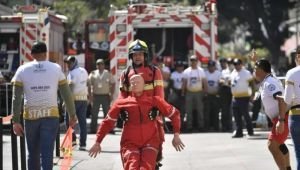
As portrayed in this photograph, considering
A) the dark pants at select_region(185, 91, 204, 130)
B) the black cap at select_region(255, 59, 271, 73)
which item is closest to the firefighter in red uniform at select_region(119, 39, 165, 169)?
the black cap at select_region(255, 59, 271, 73)

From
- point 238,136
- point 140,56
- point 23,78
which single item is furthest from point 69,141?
point 238,136

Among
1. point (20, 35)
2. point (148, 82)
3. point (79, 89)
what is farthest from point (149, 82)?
point (20, 35)

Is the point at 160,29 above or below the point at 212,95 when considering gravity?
above

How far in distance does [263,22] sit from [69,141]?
1676 inches

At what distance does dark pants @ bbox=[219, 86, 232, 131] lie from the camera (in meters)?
20.6

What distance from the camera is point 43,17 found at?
2148 centimetres

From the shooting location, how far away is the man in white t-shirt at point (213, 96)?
67.9 feet

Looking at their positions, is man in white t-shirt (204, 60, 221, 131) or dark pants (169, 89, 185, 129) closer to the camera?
man in white t-shirt (204, 60, 221, 131)

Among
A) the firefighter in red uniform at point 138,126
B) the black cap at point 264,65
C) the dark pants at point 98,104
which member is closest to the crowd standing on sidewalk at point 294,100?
the black cap at point 264,65

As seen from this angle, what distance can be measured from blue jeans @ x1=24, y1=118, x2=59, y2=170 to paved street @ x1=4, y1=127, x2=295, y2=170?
2.86 meters

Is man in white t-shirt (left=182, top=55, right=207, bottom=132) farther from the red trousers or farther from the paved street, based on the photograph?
the red trousers

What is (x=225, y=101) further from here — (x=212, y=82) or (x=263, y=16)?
(x=263, y=16)

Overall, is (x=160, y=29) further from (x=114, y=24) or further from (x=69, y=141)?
(x=69, y=141)

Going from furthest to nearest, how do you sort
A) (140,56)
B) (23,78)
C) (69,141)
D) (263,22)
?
(263,22) < (69,141) < (23,78) < (140,56)
